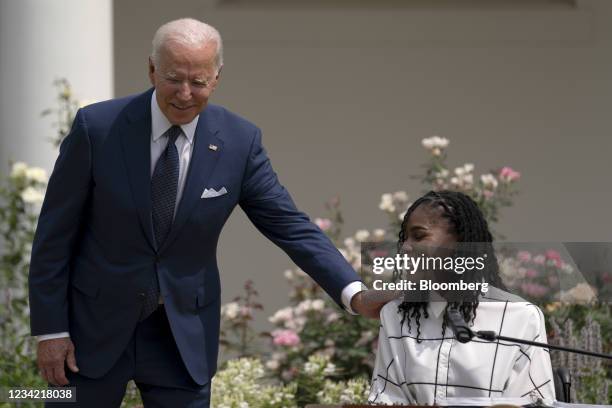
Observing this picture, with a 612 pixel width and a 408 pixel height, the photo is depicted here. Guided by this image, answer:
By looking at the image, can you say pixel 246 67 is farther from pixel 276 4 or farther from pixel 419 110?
pixel 419 110

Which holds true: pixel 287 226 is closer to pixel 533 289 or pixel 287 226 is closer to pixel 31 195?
pixel 533 289

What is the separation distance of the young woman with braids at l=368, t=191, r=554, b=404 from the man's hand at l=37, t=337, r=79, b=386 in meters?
0.93

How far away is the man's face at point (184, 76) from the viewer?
11.7 feet

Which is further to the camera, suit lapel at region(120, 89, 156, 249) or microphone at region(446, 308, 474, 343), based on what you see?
suit lapel at region(120, 89, 156, 249)

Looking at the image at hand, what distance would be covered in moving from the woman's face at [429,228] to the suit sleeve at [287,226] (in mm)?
415

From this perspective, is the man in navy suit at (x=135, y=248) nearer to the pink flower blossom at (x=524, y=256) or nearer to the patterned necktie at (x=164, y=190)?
the patterned necktie at (x=164, y=190)

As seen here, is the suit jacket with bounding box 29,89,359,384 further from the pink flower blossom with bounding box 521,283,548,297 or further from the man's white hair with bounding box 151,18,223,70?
the pink flower blossom with bounding box 521,283,548,297

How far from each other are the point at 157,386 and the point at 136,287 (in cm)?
32

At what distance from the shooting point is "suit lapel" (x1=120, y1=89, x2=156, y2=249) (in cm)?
372

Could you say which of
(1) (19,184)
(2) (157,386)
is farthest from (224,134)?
(1) (19,184)

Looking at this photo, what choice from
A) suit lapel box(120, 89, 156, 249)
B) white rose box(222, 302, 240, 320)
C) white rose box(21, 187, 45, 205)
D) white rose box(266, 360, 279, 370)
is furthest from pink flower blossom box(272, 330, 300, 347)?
suit lapel box(120, 89, 156, 249)

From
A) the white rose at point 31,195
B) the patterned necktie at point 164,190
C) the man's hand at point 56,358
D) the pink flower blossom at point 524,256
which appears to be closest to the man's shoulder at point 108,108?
the patterned necktie at point 164,190

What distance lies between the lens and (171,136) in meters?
3.79

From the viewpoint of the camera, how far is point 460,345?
3506 mm
